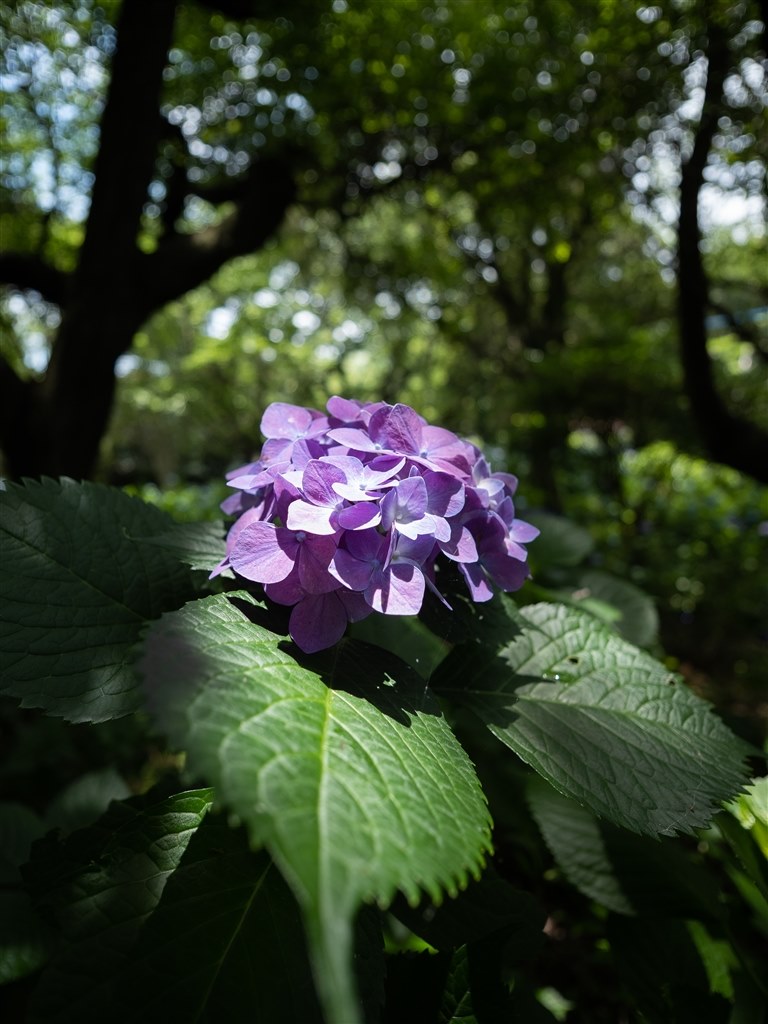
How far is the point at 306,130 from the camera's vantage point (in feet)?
14.3

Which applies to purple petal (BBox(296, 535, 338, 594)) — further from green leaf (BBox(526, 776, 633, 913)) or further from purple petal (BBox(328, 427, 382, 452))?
green leaf (BBox(526, 776, 633, 913))

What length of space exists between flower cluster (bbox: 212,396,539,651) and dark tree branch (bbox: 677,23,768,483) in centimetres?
317

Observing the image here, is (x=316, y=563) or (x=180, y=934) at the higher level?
(x=316, y=563)

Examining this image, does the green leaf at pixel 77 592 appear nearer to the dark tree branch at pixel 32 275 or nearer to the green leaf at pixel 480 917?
the green leaf at pixel 480 917

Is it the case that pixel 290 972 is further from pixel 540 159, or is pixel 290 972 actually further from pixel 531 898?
pixel 540 159

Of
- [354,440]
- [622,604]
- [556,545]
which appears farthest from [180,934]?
[622,604]

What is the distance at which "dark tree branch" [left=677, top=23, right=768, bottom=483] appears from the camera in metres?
3.39

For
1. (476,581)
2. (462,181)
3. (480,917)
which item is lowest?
(480,917)

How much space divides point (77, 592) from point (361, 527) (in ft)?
1.61

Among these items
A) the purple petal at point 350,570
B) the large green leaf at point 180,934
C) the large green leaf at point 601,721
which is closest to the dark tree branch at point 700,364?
the large green leaf at point 601,721

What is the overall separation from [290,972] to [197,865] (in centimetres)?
16

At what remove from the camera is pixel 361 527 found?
2.48 feet

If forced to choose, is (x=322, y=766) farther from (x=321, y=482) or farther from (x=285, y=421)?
(x=285, y=421)

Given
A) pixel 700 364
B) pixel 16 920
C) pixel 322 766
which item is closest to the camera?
pixel 322 766
